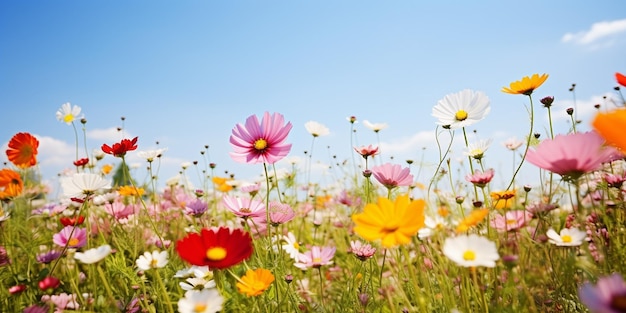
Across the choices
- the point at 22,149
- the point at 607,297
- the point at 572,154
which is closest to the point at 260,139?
the point at 572,154

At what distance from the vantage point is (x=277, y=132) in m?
0.88

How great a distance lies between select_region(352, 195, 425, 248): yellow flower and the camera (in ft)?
1.73

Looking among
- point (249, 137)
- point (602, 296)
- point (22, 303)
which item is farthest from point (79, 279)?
point (602, 296)

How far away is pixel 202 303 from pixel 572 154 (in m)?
0.57

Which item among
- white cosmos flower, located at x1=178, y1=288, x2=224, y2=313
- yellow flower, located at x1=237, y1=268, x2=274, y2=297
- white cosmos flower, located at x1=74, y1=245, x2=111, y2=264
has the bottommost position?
yellow flower, located at x1=237, y1=268, x2=274, y2=297

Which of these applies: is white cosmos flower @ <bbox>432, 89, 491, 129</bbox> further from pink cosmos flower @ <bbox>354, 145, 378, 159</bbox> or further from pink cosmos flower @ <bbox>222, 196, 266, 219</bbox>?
pink cosmos flower @ <bbox>222, 196, 266, 219</bbox>

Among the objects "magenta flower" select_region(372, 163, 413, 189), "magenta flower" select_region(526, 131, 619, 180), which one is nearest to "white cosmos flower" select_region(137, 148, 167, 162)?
"magenta flower" select_region(372, 163, 413, 189)

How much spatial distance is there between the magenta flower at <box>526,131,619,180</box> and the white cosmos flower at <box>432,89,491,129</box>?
34 centimetres

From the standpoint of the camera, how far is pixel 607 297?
12.5 inches

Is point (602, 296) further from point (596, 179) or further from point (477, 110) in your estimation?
point (596, 179)

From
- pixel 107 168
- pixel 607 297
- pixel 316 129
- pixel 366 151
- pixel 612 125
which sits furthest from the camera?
pixel 107 168

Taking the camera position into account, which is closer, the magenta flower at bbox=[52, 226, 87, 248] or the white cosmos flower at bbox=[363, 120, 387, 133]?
the magenta flower at bbox=[52, 226, 87, 248]

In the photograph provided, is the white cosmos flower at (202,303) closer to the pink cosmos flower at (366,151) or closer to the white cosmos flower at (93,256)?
the white cosmos flower at (93,256)

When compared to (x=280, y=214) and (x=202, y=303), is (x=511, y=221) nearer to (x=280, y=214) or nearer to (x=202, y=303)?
(x=280, y=214)
